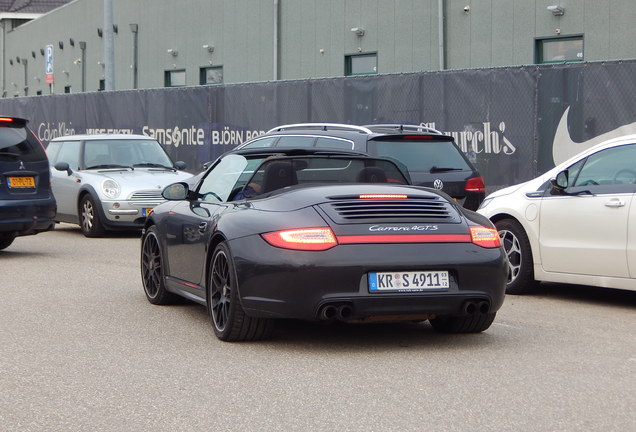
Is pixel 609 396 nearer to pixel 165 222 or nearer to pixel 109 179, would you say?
pixel 165 222

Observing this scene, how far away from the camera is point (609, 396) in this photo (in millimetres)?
6223

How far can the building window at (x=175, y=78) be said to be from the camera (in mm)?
39781

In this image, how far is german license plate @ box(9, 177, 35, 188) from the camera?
1405 centimetres

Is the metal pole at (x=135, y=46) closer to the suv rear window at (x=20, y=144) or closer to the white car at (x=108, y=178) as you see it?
the white car at (x=108, y=178)

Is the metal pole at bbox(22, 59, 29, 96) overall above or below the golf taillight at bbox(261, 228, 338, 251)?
above

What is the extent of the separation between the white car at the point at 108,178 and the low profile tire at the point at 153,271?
7.22m

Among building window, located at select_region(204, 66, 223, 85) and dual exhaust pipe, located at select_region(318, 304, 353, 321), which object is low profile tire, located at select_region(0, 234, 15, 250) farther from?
building window, located at select_region(204, 66, 223, 85)

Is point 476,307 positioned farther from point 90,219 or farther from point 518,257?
point 90,219

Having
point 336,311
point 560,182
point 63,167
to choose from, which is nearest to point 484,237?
point 336,311

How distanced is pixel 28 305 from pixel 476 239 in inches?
162

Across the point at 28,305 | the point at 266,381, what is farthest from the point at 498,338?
the point at 28,305

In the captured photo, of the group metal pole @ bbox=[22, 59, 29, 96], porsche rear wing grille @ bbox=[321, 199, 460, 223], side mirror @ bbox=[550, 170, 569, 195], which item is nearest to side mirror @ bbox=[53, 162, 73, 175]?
side mirror @ bbox=[550, 170, 569, 195]

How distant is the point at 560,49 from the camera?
81.4ft

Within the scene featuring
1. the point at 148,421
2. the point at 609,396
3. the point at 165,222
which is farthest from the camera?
the point at 165,222
